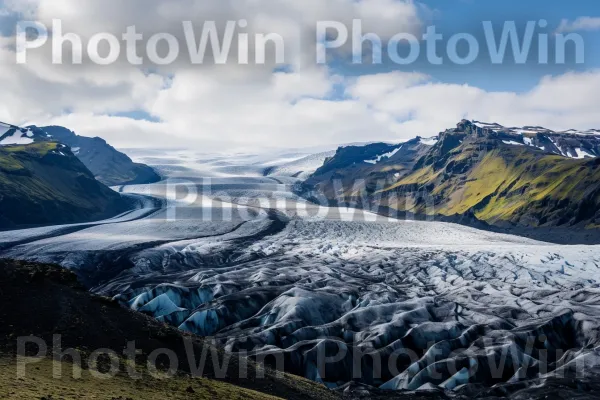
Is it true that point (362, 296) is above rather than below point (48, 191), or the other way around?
below

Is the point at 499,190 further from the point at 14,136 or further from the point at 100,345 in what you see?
the point at 14,136

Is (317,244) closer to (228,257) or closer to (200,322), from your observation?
(228,257)

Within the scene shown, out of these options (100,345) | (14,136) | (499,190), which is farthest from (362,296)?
(14,136)

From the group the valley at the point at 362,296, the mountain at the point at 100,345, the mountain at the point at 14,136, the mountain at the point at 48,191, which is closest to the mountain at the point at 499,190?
the valley at the point at 362,296

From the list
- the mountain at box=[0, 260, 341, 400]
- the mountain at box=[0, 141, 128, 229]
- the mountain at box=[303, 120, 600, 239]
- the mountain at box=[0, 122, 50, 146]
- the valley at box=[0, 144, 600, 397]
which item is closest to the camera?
the mountain at box=[0, 260, 341, 400]

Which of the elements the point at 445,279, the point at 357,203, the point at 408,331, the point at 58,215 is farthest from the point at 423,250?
the point at 357,203

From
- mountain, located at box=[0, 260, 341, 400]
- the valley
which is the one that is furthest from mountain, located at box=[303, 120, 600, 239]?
mountain, located at box=[0, 260, 341, 400]

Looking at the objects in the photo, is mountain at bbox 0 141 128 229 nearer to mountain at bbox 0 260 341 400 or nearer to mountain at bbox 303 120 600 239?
mountain at bbox 303 120 600 239

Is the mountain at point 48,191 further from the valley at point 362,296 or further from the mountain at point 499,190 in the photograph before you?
the mountain at point 499,190
